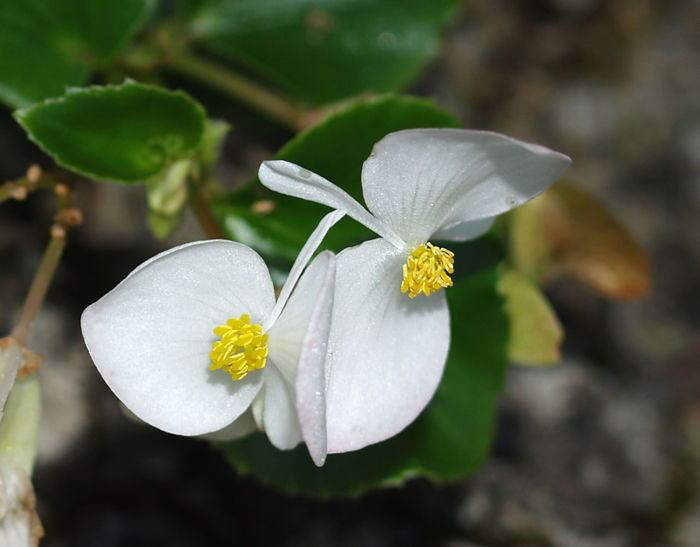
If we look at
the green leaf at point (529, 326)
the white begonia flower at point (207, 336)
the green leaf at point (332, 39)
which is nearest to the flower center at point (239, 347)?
the white begonia flower at point (207, 336)

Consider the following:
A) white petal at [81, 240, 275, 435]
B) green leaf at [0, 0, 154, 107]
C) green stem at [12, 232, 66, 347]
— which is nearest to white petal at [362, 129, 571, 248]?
white petal at [81, 240, 275, 435]

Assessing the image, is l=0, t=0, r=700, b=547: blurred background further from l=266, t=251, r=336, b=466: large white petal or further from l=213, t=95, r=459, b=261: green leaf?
l=266, t=251, r=336, b=466: large white petal

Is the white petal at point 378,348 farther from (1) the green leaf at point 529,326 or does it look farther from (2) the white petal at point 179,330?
(1) the green leaf at point 529,326

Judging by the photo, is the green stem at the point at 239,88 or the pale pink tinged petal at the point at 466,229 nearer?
the pale pink tinged petal at the point at 466,229

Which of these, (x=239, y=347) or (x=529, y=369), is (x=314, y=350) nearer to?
(x=239, y=347)

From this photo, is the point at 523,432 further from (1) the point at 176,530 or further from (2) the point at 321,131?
(2) the point at 321,131
